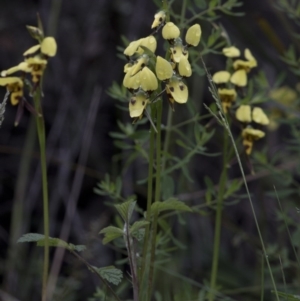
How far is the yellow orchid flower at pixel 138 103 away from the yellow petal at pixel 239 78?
0.39 m

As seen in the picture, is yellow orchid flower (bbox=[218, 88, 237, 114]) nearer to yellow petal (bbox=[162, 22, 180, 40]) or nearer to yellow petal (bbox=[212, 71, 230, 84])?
yellow petal (bbox=[212, 71, 230, 84])

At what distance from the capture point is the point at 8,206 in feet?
11.3

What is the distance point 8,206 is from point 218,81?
2188 millimetres

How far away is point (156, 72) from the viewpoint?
3.73 feet

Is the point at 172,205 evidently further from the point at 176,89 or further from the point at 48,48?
the point at 48,48

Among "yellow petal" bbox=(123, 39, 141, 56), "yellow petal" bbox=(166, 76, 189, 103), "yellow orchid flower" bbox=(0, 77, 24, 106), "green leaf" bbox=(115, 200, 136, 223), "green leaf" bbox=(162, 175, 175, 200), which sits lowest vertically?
"green leaf" bbox=(162, 175, 175, 200)

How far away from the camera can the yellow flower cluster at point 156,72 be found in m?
1.12

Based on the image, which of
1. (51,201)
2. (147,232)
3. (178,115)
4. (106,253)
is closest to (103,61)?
(178,115)

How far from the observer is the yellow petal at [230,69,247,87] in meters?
1.47

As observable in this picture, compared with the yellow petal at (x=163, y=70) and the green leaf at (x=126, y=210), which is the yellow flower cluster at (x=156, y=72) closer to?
the yellow petal at (x=163, y=70)

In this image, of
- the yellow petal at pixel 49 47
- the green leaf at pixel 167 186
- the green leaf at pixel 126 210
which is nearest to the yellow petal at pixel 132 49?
the yellow petal at pixel 49 47

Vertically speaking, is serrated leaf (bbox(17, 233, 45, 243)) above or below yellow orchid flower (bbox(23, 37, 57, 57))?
below

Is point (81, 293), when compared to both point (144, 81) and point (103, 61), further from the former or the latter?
point (144, 81)

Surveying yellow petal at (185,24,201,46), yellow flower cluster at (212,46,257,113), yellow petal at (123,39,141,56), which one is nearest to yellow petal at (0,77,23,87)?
yellow petal at (123,39,141,56)
